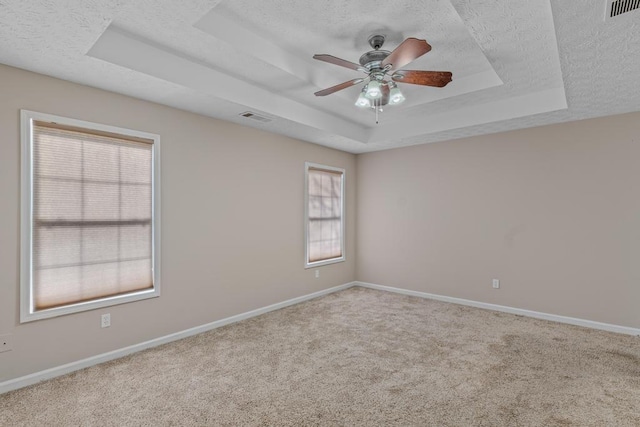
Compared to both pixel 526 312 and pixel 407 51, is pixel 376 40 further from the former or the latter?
pixel 526 312

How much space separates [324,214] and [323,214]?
29 millimetres

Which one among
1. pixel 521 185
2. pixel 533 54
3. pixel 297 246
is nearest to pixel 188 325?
pixel 297 246

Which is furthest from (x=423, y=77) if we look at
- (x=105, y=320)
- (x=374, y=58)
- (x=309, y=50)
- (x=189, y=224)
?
(x=105, y=320)

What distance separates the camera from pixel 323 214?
540 centimetres

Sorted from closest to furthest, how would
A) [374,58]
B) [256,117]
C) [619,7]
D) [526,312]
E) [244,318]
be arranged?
[619,7] < [374,58] < [256,117] < [244,318] < [526,312]

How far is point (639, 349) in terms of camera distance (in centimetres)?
317

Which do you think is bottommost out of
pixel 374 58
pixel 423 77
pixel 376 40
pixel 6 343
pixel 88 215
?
pixel 6 343

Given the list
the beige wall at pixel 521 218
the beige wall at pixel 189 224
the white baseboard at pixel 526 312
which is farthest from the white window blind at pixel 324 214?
the white baseboard at pixel 526 312

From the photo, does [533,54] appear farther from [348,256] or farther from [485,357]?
[348,256]

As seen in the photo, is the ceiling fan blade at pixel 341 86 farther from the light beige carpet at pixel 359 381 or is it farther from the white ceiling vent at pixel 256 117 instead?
the light beige carpet at pixel 359 381

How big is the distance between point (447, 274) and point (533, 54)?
10.4 ft

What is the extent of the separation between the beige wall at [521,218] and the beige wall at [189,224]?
1.38 metres

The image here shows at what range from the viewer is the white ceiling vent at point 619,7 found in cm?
176

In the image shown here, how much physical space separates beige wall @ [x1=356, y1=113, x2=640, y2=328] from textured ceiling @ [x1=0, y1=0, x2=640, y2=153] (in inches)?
19.1
